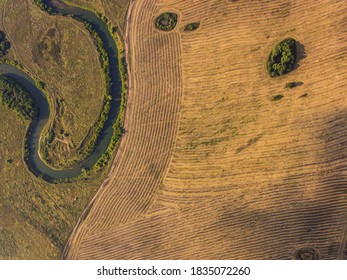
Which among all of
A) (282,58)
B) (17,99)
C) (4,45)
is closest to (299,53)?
(282,58)

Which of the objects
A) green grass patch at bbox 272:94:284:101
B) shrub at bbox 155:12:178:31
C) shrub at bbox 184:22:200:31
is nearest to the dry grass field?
shrub at bbox 155:12:178:31

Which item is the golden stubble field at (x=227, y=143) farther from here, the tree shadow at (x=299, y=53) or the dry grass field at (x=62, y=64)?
the dry grass field at (x=62, y=64)

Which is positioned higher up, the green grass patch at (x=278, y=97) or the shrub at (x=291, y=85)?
the shrub at (x=291, y=85)

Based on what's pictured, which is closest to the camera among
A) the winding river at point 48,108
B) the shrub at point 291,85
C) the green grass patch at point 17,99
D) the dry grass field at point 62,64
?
the shrub at point 291,85

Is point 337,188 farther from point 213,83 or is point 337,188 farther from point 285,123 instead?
point 213,83

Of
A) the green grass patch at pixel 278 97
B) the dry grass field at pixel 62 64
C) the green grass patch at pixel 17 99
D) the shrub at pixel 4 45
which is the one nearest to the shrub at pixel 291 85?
the green grass patch at pixel 278 97

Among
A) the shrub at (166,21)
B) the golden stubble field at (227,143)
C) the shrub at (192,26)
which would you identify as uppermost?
the shrub at (166,21)

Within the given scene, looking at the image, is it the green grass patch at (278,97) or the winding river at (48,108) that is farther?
the winding river at (48,108)
